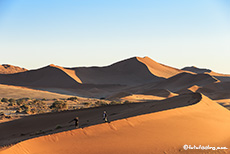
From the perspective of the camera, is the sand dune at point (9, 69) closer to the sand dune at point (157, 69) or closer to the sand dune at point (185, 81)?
the sand dune at point (157, 69)

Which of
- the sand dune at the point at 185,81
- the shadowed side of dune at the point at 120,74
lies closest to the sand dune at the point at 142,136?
the sand dune at the point at 185,81

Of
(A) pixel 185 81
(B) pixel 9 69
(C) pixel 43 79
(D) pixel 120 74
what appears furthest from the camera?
(B) pixel 9 69

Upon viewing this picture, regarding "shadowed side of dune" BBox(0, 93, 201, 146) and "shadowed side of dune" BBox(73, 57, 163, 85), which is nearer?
"shadowed side of dune" BBox(0, 93, 201, 146)

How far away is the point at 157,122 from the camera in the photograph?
15062mm

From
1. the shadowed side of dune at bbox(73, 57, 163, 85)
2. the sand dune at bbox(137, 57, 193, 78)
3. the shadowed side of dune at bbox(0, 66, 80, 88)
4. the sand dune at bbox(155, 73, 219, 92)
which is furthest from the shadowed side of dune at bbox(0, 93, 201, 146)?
the sand dune at bbox(137, 57, 193, 78)

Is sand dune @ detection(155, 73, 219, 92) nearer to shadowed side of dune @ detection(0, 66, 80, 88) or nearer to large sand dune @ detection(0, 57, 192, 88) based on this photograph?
large sand dune @ detection(0, 57, 192, 88)

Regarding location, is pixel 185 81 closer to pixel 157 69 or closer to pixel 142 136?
pixel 157 69

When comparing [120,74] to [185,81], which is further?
[120,74]

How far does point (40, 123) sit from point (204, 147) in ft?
45.4

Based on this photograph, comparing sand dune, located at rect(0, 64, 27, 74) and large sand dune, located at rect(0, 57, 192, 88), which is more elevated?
sand dune, located at rect(0, 64, 27, 74)

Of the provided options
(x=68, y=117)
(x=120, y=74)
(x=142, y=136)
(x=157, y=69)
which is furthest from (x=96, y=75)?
(x=142, y=136)

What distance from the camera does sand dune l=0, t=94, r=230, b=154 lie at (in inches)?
436

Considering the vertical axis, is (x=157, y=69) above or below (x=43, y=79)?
above

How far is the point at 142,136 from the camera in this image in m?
12.9
